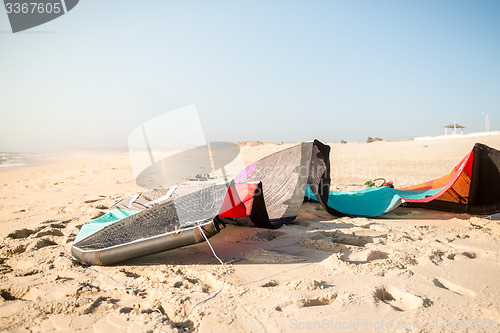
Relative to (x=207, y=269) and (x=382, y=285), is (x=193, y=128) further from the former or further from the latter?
(x=382, y=285)

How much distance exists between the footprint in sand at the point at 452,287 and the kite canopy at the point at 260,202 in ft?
5.90

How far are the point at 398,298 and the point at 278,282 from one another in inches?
36.4

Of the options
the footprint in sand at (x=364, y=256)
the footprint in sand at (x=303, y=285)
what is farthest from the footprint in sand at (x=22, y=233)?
the footprint in sand at (x=364, y=256)

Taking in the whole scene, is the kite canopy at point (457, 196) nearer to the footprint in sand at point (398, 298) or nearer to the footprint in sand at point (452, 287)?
the footprint in sand at point (452, 287)

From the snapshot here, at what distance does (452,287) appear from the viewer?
91.6 inches

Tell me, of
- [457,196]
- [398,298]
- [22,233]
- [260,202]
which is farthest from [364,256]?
[22,233]

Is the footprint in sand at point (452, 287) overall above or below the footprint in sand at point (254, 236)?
below

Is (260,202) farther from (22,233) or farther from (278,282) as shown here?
(22,233)

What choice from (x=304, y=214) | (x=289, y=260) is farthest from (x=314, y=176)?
→ (x=289, y=260)

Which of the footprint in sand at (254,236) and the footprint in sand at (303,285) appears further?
the footprint in sand at (254,236)

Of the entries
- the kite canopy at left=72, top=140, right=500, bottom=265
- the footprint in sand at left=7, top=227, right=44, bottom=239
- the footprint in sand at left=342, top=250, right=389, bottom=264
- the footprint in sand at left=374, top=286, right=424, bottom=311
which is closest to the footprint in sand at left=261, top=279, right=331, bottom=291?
the footprint in sand at left=374, top=286, right=424, bottom=311

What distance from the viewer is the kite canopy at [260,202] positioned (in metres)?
2.80

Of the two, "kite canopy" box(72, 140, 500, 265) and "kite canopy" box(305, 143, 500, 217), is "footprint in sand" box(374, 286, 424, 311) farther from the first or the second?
"kite canopy" box(305, 143, 500, 217)

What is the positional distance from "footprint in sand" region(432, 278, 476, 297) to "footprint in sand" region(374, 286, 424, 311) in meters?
0.37
